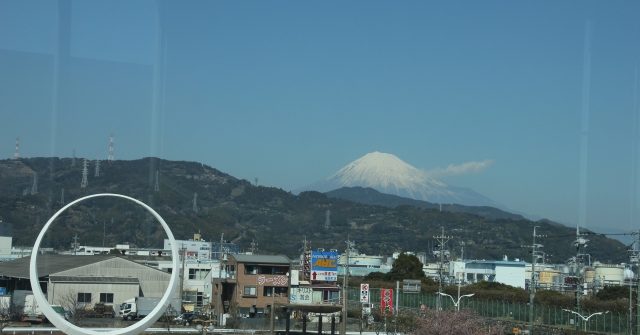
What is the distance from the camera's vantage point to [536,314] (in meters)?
34.0

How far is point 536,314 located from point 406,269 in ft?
65.0

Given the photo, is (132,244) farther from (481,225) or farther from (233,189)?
(481,225)

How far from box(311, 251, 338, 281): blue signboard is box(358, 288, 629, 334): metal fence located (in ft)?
7.08

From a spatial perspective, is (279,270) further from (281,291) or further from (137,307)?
(137,307)

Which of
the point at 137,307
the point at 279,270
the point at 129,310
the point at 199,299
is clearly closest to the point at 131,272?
the point at 129,310

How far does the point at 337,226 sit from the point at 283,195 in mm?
11334

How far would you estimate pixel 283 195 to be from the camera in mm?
132375

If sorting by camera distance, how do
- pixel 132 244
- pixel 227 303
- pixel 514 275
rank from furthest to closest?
pixel 132 244 < pixel 514 275 < pixel 227 303

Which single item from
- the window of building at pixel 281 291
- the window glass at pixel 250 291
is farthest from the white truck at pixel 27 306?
the window of building at pixel 281 291

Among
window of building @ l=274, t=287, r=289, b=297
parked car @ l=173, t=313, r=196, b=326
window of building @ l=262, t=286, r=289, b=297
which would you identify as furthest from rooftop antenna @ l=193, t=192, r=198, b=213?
parked car @ l=173, t=313, r=196, b=326

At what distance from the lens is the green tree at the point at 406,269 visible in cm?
5322

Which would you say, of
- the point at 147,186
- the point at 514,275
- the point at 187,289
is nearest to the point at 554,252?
the point at 514,275

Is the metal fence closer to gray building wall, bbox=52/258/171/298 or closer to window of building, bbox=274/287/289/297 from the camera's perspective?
window of building, bbox=274/287/289/297

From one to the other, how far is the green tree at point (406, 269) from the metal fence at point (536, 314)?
Result: 1097 centimetres
